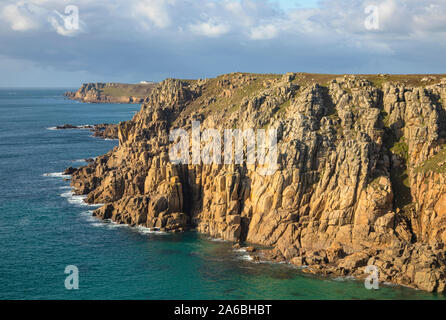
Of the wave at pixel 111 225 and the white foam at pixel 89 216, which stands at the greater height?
the white foam at pixel 89 216

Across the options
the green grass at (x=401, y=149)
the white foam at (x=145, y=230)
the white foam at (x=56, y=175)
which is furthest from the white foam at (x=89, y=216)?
the green grass at (x=401, y=149)

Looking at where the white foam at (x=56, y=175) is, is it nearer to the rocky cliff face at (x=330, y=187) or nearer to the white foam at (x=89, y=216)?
the rocky cliff face at (x=330, y=187)

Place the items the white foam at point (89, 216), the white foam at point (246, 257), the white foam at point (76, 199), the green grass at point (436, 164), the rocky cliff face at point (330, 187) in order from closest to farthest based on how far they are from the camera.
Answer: the rocky cliff face at point (330, 187) → the white foam at point (246, 257) → the green grass at point (436, 164) → the white foam at point (89, 216) → the white foam at point (76, 199)

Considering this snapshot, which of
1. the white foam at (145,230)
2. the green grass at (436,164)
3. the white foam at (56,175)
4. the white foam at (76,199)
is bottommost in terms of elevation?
the white foam at (145,230)

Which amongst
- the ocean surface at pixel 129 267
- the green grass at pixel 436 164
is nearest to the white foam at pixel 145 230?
the ocean surface at pixel 129 267

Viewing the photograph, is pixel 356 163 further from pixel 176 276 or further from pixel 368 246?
pixel 176 276

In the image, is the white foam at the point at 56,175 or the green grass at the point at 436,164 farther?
the white foam at the point at 56,175

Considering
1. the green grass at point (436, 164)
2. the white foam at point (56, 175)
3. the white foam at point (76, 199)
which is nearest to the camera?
the green grass at point (436, 164)

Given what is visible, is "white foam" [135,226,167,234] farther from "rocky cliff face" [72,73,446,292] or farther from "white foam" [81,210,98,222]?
"white foam" [81,210,98,222]

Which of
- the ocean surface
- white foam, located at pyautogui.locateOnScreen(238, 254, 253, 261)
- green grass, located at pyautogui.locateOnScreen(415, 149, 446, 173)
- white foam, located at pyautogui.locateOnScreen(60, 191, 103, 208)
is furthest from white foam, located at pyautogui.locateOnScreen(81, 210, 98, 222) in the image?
green grass, located at pyautogui.locateOnScreen(415, 149, 446, 173)
